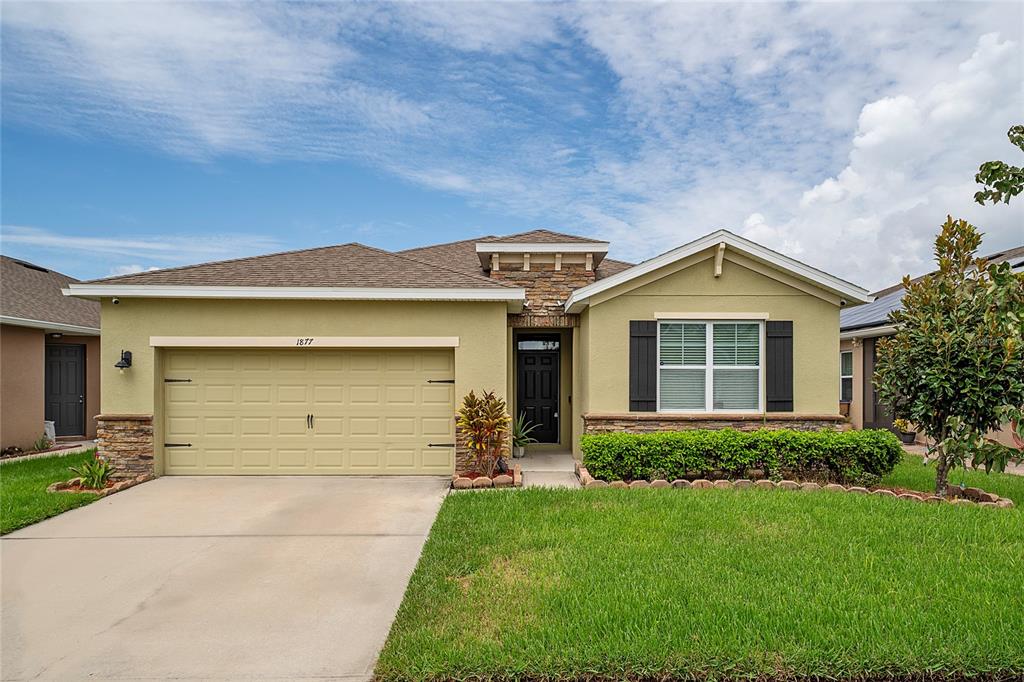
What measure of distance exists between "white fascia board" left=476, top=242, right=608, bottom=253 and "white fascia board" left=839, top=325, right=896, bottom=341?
6.99m

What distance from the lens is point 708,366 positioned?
977 cm

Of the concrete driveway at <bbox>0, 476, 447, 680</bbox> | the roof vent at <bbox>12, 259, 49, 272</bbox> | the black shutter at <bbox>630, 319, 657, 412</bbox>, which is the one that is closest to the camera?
the concrete driveway at <bbox>0, 476, 447, 680</bbox>

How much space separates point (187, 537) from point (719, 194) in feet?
49.5

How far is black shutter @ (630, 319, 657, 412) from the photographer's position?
31.6 ft

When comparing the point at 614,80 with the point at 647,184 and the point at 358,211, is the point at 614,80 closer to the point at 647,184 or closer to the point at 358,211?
the point at 647,184

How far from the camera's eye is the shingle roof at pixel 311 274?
959 cm

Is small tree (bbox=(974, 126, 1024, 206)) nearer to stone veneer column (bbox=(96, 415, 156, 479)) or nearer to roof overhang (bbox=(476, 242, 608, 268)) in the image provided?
roof overhang (bbox=(476, 242, 608, 268))

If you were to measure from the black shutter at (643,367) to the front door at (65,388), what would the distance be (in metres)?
A: 13.8

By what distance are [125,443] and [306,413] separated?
2.99 metres

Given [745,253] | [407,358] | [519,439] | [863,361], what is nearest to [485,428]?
[407,358]

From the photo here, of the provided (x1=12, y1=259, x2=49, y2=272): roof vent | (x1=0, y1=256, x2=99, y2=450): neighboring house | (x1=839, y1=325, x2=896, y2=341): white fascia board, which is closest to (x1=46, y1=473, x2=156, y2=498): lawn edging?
(x1=0, y1=256, x2=99, y2=450): neighboring house

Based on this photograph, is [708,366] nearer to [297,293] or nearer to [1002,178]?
[297,293]

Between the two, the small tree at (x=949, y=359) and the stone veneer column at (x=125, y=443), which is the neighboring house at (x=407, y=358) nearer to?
the stone veneer column at (x=125, y=443)

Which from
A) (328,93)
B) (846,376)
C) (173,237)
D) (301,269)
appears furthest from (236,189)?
(846,376)
